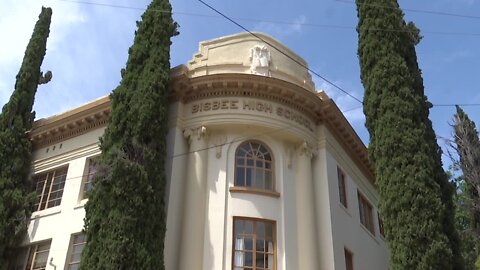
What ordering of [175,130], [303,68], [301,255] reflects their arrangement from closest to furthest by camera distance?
1. [301,255]
2. [175,130]
3. [303,68]

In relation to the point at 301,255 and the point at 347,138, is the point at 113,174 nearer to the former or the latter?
the point at 301,255

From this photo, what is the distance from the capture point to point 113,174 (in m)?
16.3

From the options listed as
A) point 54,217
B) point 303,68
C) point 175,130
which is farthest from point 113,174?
point 303,68

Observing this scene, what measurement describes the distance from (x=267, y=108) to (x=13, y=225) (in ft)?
32.5

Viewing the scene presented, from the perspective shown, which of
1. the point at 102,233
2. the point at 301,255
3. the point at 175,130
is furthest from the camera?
the point at 175,130

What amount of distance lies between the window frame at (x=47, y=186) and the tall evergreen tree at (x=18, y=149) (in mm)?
398

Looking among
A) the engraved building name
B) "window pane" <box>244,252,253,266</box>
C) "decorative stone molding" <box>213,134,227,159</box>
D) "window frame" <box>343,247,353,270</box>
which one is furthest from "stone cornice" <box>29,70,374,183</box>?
"window pane" <box>244,252,253,266</box>

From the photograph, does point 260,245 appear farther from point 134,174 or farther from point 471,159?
point 471,159

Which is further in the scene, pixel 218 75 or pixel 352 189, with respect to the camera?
pixel 352 189

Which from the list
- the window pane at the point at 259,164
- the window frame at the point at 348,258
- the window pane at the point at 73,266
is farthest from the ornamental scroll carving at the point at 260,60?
the window pane at the point at 73,266

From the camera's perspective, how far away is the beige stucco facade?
17406mm

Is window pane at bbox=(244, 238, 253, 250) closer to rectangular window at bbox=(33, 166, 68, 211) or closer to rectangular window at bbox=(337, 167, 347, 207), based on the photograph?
rectangular window at bbox=(337, 167, 347, 207)

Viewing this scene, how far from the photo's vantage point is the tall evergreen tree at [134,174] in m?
15.3

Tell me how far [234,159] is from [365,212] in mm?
8074
